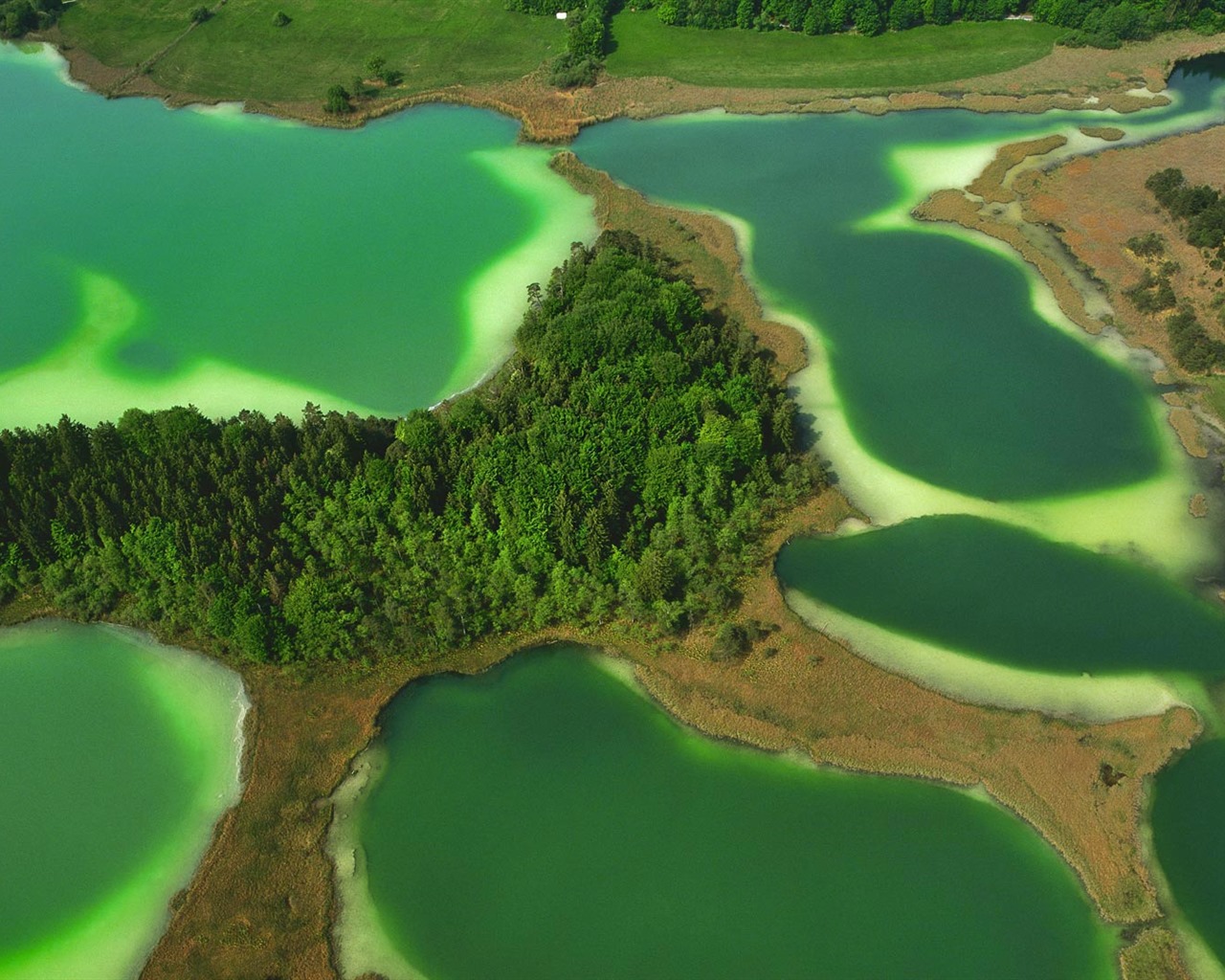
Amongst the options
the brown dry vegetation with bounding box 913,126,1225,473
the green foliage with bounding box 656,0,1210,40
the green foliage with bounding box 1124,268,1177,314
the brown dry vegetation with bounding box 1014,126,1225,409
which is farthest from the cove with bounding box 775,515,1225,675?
the green foliage with bounding box 656,0,1210,40

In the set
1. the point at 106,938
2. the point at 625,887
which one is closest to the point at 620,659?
the point at 625,887

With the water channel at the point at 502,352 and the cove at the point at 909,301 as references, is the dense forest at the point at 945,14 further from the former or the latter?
the cove at the point at 909,301

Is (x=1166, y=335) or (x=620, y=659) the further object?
(x=1166, y=335)

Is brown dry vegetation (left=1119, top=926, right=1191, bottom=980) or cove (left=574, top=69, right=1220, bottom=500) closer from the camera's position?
brown dry vegetation (left=1119, top=926, right=1191, bottom=980)

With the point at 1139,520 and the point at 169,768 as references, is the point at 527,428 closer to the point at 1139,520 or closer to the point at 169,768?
the point at 169,768

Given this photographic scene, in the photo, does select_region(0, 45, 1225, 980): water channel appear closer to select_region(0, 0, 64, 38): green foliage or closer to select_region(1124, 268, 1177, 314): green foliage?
select_region(1124, 268, 1177, 314): green foliage

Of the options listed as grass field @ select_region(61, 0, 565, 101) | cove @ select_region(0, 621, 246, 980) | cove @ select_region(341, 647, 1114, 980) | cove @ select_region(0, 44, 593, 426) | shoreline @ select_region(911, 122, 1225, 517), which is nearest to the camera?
cove @ select_region(341, 647, 1114, 980)

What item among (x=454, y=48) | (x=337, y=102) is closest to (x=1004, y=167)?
(x=454, y=48)
